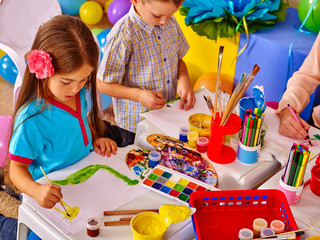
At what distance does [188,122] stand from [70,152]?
1.32ft

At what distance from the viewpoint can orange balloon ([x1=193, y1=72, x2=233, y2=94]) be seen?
88.0 inches

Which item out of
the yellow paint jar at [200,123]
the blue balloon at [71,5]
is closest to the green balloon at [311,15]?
the yellow paint jar at [200,123]

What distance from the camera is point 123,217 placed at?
1000 mm

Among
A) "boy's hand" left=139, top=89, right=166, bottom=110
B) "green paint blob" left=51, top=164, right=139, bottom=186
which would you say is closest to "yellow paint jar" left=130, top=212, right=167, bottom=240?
"green paint blob" left=51, top=164, right=139, bottom=186

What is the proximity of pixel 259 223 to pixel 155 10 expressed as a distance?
784mm

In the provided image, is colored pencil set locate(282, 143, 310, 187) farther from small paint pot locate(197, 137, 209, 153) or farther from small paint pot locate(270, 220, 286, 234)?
small paint pot locate(197, 137, 209, 153)

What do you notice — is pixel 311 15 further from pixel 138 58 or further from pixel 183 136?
pixel 183 136

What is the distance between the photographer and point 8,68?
2629mm

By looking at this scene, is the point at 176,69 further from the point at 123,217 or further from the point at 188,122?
the point at 123,217

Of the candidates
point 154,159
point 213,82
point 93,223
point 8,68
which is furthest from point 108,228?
point 8,68

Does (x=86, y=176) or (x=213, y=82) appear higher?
(x=86, y=176)

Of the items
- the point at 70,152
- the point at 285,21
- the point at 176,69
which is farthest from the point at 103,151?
the point at 285,21

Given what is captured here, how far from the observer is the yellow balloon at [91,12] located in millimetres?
3309

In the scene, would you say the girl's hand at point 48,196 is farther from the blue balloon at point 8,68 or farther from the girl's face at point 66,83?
the blue balloon at point 8,68
